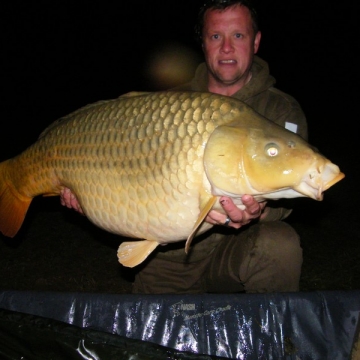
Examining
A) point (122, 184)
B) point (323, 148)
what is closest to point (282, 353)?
point (122, 184)

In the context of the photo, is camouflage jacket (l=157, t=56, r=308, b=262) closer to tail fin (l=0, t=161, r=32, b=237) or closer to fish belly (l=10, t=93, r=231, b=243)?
fish belly (l=10, t=93, r=231, b=243)

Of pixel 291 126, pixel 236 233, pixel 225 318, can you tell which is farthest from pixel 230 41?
pixel 225 318

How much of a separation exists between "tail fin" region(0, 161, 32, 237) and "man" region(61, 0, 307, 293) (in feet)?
0.66

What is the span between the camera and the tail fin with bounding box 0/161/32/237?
6.10ft

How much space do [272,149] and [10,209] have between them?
3.90 feet

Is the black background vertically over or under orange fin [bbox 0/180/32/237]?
under

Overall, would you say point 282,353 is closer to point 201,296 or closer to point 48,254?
point 201,296

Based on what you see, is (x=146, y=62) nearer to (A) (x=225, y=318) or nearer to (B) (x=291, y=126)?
(B) (x=291, y=126)

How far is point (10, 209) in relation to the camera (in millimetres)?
1887

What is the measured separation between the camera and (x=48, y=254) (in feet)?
9.86

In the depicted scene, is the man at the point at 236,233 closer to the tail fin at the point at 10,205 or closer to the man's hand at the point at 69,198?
the man's hand at the point at 69,198

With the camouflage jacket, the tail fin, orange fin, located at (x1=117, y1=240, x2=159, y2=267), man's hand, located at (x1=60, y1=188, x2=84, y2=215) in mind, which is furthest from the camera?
the camouflage jacket

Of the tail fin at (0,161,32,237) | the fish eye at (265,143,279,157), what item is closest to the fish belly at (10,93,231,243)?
the fish eye at (265,143,279,157)

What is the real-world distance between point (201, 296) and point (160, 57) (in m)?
18.0
